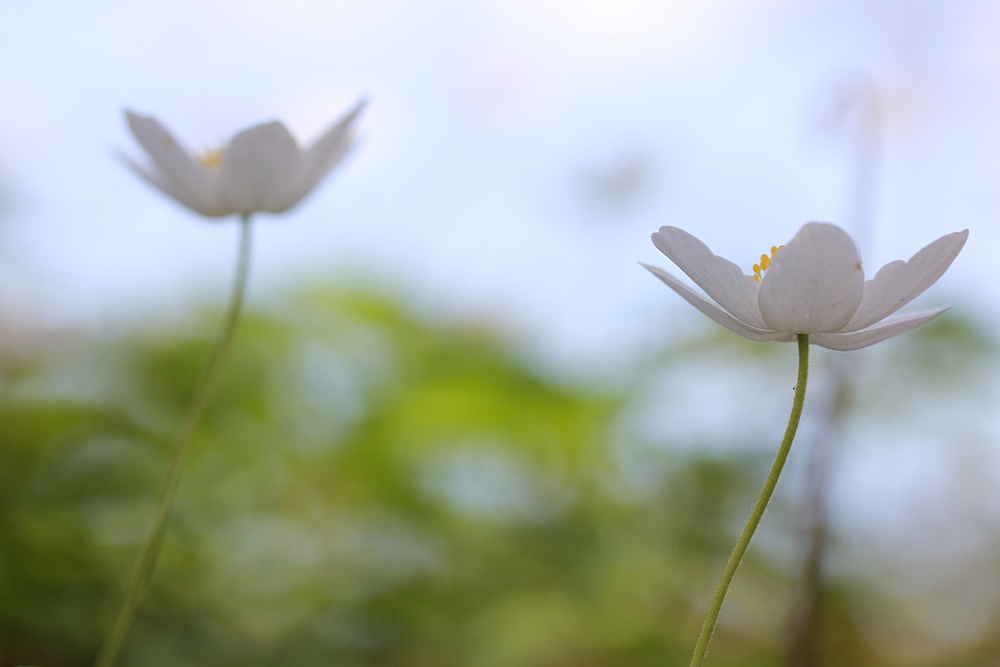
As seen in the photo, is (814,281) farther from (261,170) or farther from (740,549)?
(261,170)

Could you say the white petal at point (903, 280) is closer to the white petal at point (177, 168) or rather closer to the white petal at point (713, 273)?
the white petal at point (713, 273)

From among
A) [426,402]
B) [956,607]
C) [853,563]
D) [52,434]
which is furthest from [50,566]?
[956,607]

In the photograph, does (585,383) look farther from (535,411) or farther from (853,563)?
(853,563)

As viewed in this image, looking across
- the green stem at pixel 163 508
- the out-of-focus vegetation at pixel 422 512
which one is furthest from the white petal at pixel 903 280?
the out-of-focus vegetation at pixel 422 512

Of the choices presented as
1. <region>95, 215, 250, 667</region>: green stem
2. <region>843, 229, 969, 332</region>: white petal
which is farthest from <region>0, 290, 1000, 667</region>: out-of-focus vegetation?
<region>843, 229, 969, 332</region>: white petal

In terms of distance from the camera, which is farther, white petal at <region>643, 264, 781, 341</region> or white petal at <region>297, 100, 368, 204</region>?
white petal at <region>297, 100, 368, 204</region>

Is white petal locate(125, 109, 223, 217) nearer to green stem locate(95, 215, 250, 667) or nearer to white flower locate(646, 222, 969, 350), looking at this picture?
green stem locate(95, 215, 250, 667)
